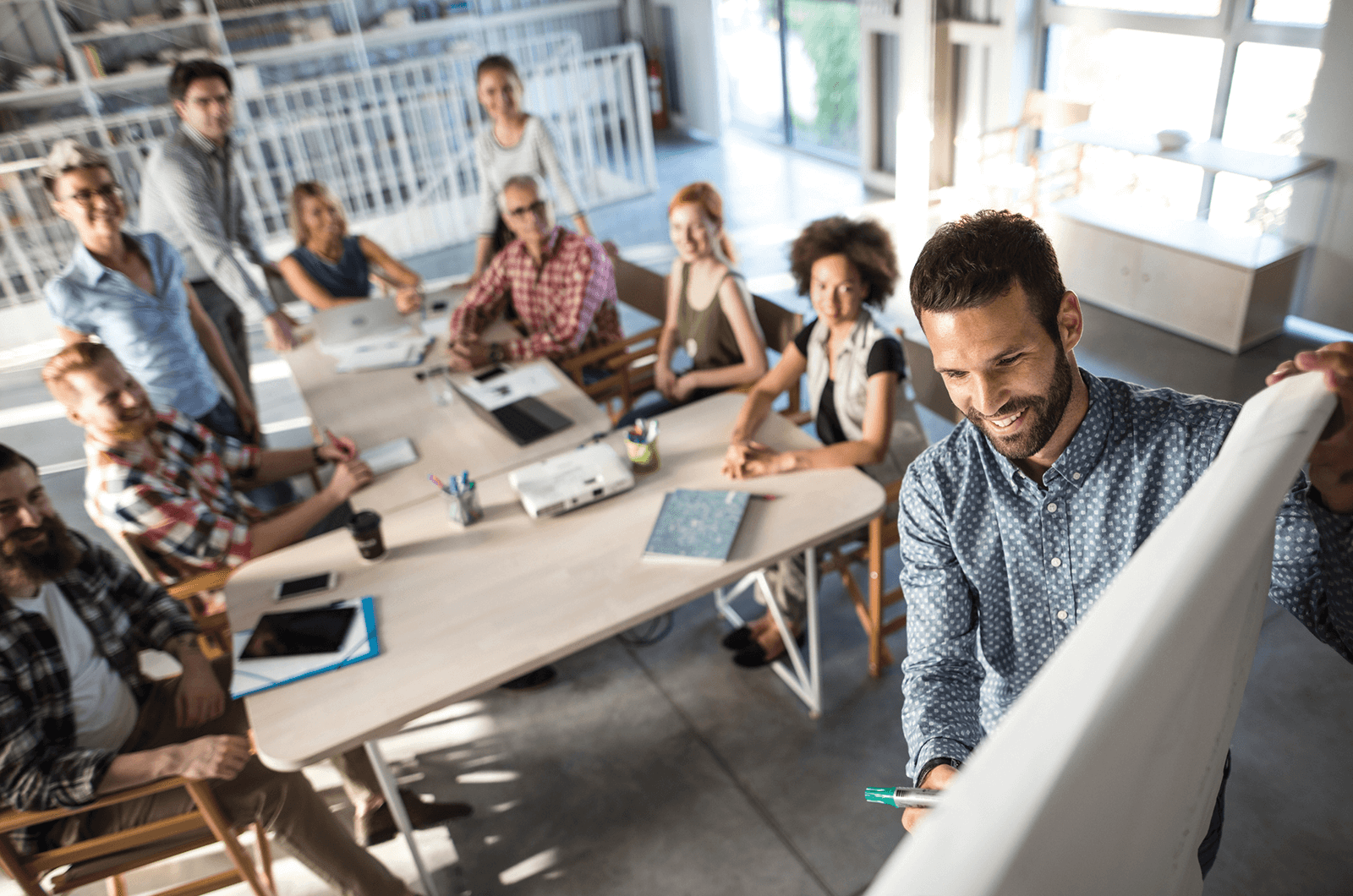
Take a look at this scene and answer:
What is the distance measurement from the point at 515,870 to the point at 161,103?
8.65 meters

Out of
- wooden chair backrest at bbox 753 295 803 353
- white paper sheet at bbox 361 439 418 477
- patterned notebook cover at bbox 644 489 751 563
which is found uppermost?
wooden chair backrest at bbox 753 295 803 353

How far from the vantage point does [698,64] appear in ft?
27.9

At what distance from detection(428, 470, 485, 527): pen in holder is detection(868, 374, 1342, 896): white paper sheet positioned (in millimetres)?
2026

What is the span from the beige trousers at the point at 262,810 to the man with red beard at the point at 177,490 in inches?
10.0

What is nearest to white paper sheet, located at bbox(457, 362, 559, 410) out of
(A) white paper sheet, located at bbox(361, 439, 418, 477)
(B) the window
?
(A) white paper sheet, located at bbox(361, 439, 418, 477)

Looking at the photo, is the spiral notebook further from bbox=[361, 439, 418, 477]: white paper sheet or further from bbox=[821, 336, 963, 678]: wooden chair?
bbox=[821, 336, 963, 678]: wooden chair

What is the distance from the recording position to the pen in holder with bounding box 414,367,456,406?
10.1 ft

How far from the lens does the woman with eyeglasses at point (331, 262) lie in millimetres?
3668

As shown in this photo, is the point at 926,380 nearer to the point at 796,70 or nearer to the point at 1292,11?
the point at 1292,11

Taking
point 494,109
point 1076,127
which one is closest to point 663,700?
point 494,109

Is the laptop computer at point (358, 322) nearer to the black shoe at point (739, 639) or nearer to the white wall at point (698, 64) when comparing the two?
the black shoe at point (739, 639)

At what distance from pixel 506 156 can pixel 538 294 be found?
3.13ft

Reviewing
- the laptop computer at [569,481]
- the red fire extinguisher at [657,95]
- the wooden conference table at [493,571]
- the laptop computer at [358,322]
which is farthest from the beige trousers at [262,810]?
the red fire extinguisher at [657,95]

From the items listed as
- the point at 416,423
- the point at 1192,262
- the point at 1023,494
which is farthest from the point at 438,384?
the point at 1192,262
